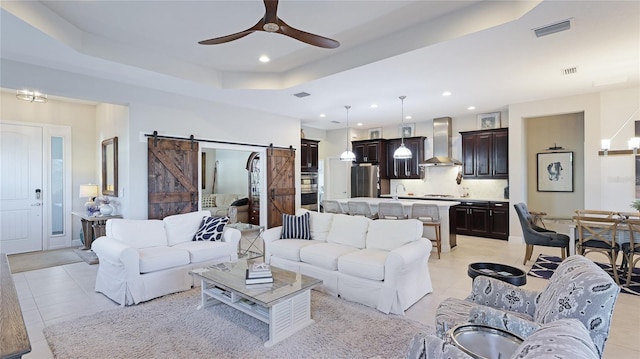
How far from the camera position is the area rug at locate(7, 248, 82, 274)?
16.6 ft

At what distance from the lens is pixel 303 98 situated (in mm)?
5914

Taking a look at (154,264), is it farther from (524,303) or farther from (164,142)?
(524,303)

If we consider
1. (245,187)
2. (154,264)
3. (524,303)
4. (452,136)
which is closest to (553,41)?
(524,303)

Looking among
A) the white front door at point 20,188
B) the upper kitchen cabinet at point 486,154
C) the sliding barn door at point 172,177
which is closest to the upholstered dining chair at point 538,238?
the upper kitchen cabinet at point 486,154

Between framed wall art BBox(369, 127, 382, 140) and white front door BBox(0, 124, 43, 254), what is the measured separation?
26.3 ft

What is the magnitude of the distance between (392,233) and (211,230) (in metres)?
2.67

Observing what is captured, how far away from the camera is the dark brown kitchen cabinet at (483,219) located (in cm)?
694

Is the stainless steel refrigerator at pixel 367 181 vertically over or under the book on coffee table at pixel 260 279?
over

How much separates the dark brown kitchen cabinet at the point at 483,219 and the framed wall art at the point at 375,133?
3.22m

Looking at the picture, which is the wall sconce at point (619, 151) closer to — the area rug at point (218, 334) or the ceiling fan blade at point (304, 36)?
the area rug at point (218, 334)

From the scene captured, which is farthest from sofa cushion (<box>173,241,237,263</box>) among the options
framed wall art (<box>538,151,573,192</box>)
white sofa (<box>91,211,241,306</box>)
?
framed wall art (<box>538,151,573,192</box>)

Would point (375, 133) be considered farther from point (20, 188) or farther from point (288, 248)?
point (20, 188)

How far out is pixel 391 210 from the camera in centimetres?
596

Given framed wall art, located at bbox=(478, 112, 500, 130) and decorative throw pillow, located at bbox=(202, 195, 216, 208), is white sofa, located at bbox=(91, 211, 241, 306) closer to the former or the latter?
decorative throw pillow, located at bbox=(202, 195, 216, 208)
